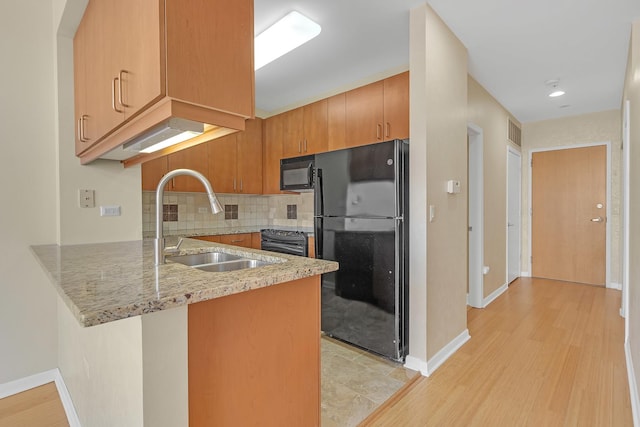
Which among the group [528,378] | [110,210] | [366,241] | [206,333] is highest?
[110,210]

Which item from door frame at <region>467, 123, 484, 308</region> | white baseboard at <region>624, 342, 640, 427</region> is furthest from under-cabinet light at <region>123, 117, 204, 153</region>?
door frame at <region>467, 123, 484, 308</region>

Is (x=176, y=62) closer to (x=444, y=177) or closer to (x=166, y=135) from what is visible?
(x=166, y=135)

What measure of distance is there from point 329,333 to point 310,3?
2.45 meters

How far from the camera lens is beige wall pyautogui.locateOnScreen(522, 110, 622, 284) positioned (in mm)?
4137

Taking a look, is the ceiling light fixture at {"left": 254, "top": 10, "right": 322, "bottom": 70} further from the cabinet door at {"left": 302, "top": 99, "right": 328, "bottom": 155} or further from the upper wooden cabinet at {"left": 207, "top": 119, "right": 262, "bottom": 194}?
the upper wooden cabinet at {"left": 207, "top": 119, "right": 262, "bottom": 194}

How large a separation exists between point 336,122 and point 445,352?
2366 mm

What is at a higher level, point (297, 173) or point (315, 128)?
point (315, 128)

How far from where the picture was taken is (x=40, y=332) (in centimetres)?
198

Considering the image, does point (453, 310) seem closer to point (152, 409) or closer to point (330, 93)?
point (152, 409)

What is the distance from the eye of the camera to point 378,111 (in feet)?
9.59

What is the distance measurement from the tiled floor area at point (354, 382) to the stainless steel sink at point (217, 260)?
0.92 metres

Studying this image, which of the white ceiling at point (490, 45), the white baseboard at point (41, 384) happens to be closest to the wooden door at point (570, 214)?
the white ceiling at point (490, 45)

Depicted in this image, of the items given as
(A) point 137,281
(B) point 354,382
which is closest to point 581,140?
(B) point 354,382

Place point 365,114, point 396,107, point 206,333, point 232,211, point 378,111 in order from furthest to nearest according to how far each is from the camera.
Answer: point 232,211 < point 365,114 < point 378,111 < point 396,107 < point 206,333
